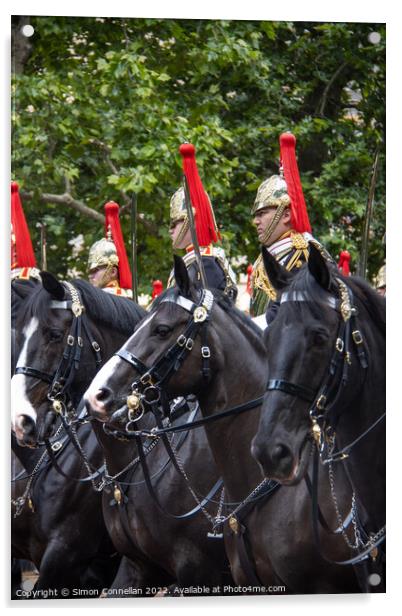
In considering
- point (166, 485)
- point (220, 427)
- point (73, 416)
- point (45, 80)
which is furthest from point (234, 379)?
point (45, 80)

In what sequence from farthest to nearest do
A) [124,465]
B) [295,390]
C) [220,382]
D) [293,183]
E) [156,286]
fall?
[156,286] < [124,465] < [293,183] < [220,382] < [295,390]

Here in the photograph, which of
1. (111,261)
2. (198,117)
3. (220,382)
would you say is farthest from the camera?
(111,261)

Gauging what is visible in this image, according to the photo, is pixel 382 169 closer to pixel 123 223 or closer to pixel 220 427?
pixel 220 427

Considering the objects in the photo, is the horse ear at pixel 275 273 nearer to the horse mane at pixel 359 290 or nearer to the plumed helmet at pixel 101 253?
the horse mane at pixel 359 290

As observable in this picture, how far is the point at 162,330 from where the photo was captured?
18.2ft

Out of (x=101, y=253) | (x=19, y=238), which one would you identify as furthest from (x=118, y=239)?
(x=19, y=238)

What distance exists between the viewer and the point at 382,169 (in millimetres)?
6336

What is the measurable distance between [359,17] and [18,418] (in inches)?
111

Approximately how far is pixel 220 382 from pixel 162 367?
30 cm

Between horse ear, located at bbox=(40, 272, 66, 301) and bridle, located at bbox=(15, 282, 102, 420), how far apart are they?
39 millimetres

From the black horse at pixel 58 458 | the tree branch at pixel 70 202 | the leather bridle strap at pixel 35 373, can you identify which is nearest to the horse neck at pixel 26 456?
the black horse at pixel 58 458

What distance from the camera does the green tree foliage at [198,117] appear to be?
21.1ft

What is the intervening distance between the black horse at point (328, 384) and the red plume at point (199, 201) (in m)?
1.59

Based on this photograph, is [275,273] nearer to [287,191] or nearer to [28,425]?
[287,191]
